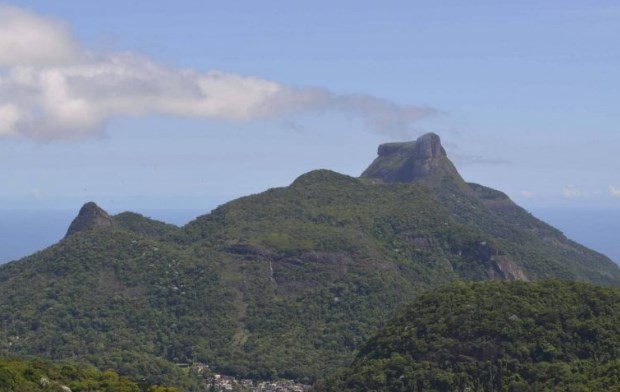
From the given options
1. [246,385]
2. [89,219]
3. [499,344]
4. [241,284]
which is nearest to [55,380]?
[499,344]

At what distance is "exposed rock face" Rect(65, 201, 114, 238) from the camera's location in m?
188

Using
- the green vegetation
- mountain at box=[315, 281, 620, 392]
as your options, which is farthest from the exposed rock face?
the green vegetation

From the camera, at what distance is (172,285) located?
15575 cm

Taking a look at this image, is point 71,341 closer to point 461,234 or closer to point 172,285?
point 172,285

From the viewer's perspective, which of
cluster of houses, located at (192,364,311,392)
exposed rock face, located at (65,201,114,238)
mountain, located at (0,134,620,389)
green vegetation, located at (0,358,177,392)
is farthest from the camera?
exposed rock face, located at (65,201,114,238)

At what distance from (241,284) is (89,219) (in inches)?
1705

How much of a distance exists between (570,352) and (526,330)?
493 cm

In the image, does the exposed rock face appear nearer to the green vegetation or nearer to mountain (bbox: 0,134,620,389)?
mountain (bbox: 0,134,620,389)

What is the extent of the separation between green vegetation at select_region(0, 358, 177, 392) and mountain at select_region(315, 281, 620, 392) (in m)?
22.5

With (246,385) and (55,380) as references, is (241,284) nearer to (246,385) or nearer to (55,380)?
(246,385)

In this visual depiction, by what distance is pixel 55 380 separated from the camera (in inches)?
2822

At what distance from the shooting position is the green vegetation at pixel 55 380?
67125 millimetres

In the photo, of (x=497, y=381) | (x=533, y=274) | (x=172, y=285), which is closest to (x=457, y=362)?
(x=497, y=381)

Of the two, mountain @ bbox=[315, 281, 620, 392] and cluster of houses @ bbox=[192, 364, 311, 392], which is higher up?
mountain @ bbox=[315, 281, 620, 392]
